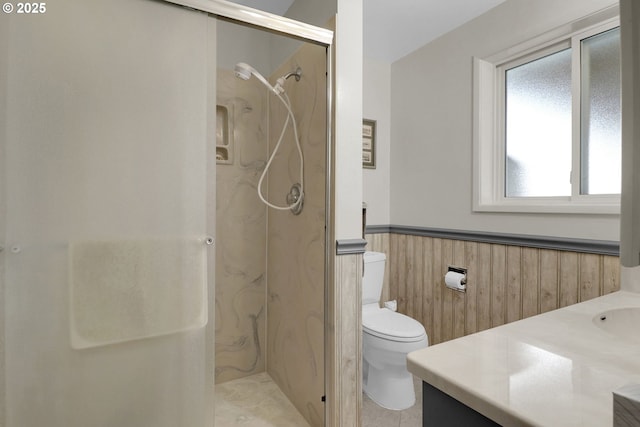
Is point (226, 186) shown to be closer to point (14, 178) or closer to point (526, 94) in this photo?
point (14, 178)

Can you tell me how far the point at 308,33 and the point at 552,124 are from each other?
1.45m

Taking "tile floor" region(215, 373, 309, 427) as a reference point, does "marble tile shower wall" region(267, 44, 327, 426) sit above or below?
above

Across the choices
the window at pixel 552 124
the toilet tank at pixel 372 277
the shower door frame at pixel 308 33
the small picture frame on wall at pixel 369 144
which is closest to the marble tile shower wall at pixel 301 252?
the shower door frame at pixel 308 33

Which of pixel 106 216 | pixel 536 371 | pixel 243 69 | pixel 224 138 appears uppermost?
pixel 243 69

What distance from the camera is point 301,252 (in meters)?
1.80

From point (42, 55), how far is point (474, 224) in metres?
2.19

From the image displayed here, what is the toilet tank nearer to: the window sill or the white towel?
the window sill

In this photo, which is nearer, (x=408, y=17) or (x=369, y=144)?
(x=408, y=17)

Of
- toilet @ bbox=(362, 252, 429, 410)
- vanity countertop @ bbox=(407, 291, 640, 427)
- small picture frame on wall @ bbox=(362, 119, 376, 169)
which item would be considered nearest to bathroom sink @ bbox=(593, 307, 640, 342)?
vanity countertop @ bbox=(407, 291, 640, 427)

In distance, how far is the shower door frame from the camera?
124 cm

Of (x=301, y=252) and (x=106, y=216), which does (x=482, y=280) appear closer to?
(x=301, y=252)

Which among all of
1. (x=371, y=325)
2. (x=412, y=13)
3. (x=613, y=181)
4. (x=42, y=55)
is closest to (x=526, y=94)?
(x=613, y=181)

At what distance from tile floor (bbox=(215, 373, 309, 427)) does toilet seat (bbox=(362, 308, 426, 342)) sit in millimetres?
602

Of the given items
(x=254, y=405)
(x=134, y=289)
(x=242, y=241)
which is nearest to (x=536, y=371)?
(x=134, y=289)
